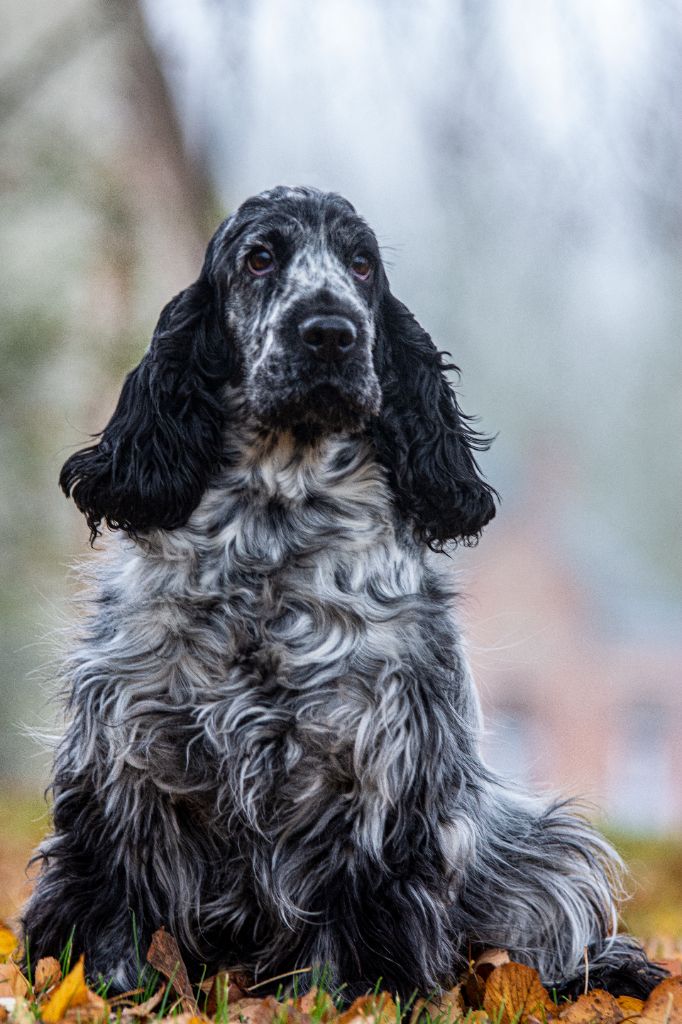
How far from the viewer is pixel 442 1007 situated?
A: 10.5ft

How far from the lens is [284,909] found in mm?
3223

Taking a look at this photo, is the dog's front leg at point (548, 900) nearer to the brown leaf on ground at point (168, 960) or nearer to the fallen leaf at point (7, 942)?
the brown leaf on ground at point (168, 960)

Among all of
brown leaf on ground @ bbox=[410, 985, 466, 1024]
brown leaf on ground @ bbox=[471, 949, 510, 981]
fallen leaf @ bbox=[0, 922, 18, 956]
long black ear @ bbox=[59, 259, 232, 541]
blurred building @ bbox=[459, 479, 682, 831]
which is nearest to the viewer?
brown leaf on ground @ bbox=[410, 985, 466, 1024]

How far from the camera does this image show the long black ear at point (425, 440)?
345 centimetres

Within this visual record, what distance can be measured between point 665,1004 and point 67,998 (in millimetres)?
1413

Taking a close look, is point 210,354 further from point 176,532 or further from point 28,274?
point 28,274

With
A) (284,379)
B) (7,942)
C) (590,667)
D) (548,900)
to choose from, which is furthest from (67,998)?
(590,667)

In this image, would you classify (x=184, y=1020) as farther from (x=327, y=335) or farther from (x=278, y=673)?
(x=327, y=335)

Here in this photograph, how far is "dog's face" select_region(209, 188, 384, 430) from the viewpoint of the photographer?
10.5 feet

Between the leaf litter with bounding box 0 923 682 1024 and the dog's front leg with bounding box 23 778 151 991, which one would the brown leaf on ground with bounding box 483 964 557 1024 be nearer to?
the leaf litter with bounding box 0 923 682 1024

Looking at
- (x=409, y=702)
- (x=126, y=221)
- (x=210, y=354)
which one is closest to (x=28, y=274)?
(x=126, y=221)

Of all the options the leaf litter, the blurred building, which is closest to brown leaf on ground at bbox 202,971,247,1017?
the leaf litter

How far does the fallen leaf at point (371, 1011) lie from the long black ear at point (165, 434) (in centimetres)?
124

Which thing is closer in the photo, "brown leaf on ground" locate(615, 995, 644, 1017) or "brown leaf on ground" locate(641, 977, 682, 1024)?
"brown leaf on ground" locate(641, 977, 682, 1024)
